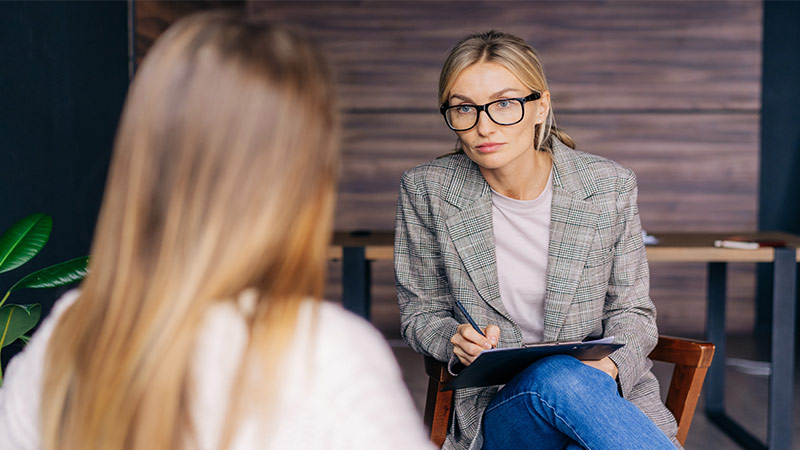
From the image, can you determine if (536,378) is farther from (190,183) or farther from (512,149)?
(190,183)

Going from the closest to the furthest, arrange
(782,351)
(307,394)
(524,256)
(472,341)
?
(307,394), (472,341), (524,256), (782,351)

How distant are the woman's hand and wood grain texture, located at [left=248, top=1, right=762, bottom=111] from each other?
9.03ft

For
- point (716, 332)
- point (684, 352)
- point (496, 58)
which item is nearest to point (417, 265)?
point (496, 58)

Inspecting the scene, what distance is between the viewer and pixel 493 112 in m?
1.53

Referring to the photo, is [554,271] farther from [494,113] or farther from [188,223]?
[188,223]

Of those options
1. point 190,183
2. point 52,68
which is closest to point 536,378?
point 190,183

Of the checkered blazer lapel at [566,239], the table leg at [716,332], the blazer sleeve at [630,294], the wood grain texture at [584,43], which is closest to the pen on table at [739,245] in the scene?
the table leg at [716,332]

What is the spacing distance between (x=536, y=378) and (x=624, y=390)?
0.34 meters

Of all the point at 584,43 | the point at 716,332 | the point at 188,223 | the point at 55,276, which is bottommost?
the point at 716,332

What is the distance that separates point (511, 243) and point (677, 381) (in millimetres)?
476

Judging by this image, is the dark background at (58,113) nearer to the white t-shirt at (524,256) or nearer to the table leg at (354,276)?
the table leg at (354,276)

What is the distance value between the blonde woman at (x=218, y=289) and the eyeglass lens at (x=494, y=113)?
96cm

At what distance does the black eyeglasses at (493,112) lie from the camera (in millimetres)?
1528

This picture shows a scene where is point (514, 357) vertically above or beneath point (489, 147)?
beneath
